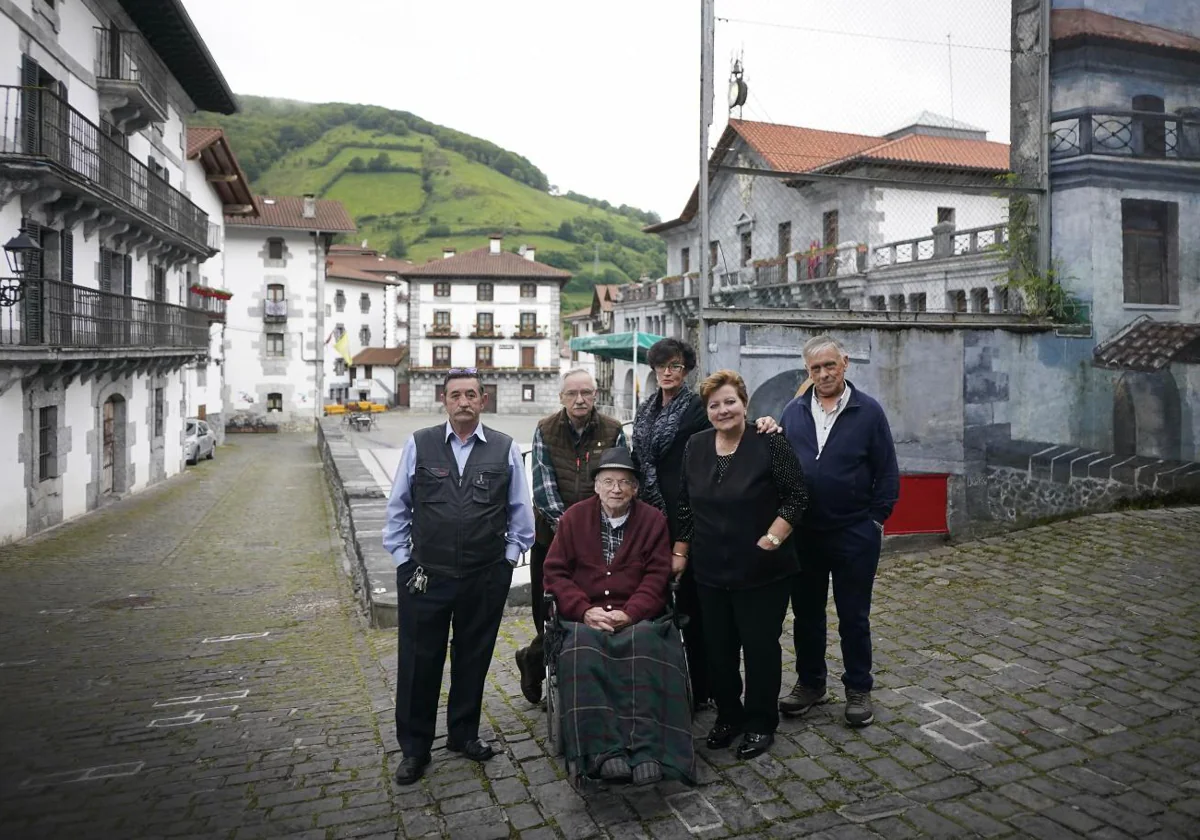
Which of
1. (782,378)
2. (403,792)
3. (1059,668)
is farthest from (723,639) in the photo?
(782,378)

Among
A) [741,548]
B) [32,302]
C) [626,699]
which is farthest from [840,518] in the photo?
[32,302]

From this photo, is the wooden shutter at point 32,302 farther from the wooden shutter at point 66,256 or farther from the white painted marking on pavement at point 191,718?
the white painted marking on pavement at point 191,718

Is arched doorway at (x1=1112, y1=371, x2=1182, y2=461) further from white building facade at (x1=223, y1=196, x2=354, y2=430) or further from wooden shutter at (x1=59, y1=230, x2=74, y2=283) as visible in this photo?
white building facade at (x1=223, y1=196, x2=354, y2=430)

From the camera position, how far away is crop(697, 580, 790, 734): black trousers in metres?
4.30

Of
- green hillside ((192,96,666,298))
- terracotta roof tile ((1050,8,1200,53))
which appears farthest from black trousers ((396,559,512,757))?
green hillside ((192,96,666,298))

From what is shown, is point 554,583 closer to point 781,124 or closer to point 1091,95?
point 781,124

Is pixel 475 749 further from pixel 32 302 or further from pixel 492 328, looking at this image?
pixel 492 328

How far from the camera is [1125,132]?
29.9ft

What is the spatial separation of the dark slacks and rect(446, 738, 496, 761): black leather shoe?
1.79 meters

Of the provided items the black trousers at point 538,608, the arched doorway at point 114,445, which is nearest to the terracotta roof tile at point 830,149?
the black trousers at point 538,608

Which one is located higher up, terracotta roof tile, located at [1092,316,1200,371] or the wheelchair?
terracotta roof tile, located at [1092,316,1200,371]

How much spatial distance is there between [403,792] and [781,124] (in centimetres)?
719

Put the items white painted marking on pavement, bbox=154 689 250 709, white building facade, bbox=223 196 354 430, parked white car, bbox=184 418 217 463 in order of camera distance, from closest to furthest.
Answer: white painted marking on pavement, bbox=154 689 250 709 → parked white car, bbox=184 418 217 463 → white building facade, bbox=223 196 354 430

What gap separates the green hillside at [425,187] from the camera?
125m
